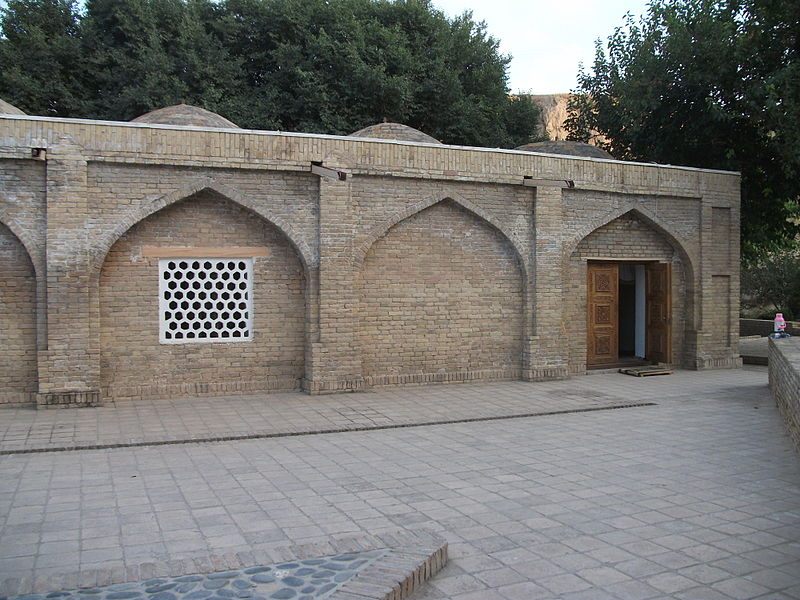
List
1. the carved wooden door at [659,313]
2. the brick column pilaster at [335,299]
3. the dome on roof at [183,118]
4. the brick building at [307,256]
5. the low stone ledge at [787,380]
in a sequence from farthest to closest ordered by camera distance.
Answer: the carved wooden door at [659,313] → the dome on roof at [183,118] → the brick column pilaster at [335,299] → the brick building at [307,256] → the low stone ledge at [787,380]

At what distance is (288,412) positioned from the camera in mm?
9211

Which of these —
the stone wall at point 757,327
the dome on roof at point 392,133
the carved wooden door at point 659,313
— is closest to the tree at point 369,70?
the dome on roof at point 392,133

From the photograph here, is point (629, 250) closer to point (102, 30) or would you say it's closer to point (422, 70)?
point (422, 70)

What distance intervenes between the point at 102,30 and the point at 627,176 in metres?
16.5

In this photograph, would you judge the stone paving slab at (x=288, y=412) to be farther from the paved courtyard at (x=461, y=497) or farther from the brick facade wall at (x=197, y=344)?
the brick facade wall at (x=197, y=344)

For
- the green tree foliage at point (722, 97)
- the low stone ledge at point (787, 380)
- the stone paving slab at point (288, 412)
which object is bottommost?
the stone paving slab at point (288, 412)

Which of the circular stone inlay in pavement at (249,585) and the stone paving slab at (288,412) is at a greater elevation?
the stone paving slab at (288,412)

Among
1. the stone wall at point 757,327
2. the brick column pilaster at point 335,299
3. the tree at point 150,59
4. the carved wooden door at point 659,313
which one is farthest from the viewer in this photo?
the stone wall at point 757,327

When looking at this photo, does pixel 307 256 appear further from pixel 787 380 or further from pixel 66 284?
pixel 787 380

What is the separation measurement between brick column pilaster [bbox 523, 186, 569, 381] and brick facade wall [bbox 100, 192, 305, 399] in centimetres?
384

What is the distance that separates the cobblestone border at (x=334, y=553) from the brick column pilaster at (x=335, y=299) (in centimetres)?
603

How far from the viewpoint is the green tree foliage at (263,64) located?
2070cm

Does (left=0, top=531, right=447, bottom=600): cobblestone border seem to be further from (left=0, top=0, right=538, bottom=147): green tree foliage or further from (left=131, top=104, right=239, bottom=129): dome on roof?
(left=0, top=0, right=538, bottom=147): green tree foliage

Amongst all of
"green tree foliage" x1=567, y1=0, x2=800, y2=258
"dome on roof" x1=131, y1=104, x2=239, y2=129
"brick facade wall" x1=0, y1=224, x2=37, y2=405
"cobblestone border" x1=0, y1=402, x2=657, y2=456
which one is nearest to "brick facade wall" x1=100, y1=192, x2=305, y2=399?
"brick facade wall" x1=0, y1=224, x2=37, y2=405
